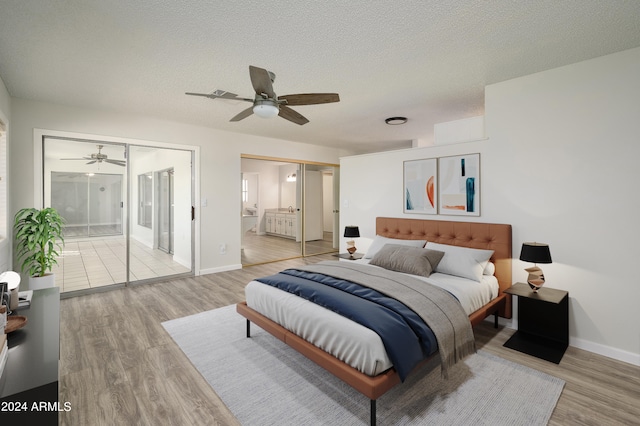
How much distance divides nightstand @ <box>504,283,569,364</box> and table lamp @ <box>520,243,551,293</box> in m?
0.10

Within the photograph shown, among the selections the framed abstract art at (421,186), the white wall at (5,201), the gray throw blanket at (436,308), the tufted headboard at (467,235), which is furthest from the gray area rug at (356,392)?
the white wall at (5,201)

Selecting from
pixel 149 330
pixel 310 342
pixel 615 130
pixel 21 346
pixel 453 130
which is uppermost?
pixel 453 130

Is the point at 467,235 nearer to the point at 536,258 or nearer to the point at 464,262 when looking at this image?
the point at 464,262

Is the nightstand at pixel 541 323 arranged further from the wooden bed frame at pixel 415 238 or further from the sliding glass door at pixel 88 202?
the sliding glass door at pixel 88 202

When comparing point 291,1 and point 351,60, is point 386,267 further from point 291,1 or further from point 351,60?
point 291,1

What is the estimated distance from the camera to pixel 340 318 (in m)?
2.08

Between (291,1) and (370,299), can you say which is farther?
(370,299)

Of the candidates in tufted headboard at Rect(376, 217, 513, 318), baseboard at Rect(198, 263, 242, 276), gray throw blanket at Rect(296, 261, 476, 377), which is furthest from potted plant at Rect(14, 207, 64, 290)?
tufted headboard at Rect(376, 217, 513, 318)

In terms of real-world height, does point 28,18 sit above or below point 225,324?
above

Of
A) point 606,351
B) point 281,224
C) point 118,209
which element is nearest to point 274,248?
point 281,224

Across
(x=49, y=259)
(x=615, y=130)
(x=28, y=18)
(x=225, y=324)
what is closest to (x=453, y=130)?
(x=615, y=130)

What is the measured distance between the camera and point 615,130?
2.61m

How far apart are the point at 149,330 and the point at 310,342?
1.92m

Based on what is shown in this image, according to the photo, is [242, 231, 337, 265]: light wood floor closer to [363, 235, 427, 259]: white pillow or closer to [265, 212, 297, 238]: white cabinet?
[265, 212, 297, 238]: white cabinet
